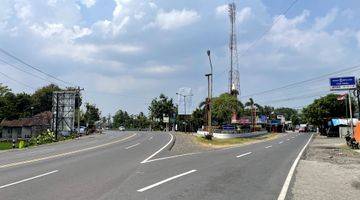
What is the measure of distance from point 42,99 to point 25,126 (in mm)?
44522

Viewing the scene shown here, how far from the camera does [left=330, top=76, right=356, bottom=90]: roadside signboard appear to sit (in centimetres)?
6488

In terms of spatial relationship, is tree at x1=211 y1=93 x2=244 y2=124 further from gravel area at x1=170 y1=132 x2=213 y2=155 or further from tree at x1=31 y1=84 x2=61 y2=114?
gravel area at x1=170 y1=132 x2=213 y2=155

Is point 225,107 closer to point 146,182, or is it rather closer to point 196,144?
point 196,144

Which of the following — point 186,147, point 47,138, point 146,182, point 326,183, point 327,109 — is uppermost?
point 327,109

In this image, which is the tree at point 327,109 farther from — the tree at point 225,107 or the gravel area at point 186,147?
the gravel area at point 186,147

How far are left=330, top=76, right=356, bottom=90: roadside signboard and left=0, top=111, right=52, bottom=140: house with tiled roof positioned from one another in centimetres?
5170

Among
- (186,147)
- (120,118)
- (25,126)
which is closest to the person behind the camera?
(186,147)

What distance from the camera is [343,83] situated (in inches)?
2566

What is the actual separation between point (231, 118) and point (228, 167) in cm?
9401

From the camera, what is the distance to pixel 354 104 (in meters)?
112

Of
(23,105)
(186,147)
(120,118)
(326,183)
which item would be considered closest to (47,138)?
(186,147)

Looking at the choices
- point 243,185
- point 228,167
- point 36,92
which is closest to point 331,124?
point 228,167

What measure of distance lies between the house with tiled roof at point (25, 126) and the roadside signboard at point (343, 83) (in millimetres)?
51703

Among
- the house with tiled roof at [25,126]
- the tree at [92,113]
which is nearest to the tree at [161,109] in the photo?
the tree at [92,113]
